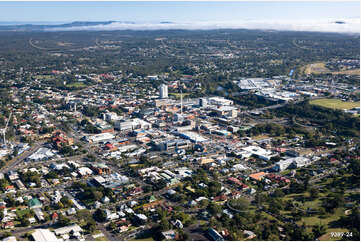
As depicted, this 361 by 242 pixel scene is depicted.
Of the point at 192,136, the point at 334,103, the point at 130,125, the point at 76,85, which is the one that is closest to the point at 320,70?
the point at 334,103

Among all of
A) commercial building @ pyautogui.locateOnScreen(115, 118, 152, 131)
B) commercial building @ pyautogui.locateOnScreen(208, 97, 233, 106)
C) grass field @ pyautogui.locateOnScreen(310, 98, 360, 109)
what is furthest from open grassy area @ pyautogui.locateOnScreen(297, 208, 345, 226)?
commercial building @ pyautogui.locateOnScreen(208, 97, 233, 106)

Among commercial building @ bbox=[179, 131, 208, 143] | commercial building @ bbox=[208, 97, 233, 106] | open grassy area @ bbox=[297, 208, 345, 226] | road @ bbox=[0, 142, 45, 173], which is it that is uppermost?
commercial building @ bbox=[208, 97, 233, 106]

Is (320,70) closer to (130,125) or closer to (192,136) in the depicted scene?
(192,136)

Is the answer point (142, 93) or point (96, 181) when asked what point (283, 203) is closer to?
point (96, 181)

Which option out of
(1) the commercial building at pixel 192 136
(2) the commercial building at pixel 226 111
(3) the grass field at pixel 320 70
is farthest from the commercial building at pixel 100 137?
(3) the grass field at pixel 320 70

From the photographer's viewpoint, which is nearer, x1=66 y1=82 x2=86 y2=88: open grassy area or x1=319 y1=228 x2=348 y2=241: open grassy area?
x1=319 y1=228 x2=348 y2=241: open grassy area

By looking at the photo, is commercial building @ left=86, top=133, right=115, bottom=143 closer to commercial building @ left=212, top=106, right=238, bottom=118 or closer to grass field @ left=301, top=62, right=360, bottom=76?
commercial building @ left=212, top=106, right=238, bottom=118

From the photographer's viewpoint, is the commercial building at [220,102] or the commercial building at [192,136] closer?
the commercial building at [192,136]

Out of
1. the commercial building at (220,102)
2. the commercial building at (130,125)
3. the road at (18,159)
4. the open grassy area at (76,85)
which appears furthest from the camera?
the open grassy area at (76,85)

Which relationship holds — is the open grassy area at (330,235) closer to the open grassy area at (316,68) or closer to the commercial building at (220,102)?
the commercial building at (220,102)
